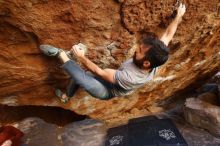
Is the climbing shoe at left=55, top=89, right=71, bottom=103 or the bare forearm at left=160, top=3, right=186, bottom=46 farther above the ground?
the bare forearm at left=160, top=3, right=186, bottom=46

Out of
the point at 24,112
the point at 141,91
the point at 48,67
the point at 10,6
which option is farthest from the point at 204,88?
the point at 10,6

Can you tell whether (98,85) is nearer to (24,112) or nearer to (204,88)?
(24,112)

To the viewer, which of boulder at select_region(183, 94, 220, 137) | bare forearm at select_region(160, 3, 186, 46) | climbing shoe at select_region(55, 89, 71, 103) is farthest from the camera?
boulder at select_region(183, 94, 220, 137)

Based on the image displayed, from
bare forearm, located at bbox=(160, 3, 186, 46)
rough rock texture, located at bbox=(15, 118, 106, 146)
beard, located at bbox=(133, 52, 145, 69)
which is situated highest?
bare forearm, located at bbox=(160, 3, 186, 46)

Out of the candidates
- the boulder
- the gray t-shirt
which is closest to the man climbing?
the gray t-shirt

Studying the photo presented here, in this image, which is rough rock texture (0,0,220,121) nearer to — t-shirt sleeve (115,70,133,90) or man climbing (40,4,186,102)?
man climbing (40,4,186,102)

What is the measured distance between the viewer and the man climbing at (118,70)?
218 cm

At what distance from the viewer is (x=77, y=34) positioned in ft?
8.31

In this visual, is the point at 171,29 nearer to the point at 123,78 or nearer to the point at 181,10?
the point at 181,10

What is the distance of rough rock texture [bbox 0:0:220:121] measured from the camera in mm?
2303

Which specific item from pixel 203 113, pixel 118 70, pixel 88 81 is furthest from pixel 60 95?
pixel 203 113

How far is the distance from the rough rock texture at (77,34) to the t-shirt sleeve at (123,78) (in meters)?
0.46

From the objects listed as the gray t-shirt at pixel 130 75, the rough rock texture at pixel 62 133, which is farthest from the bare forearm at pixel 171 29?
the rough rock texture at pixel 62 133

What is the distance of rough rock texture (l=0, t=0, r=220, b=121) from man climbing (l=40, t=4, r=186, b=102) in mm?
153
